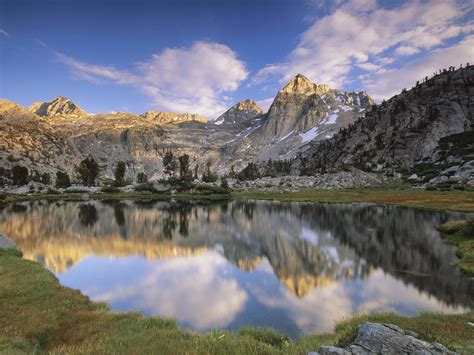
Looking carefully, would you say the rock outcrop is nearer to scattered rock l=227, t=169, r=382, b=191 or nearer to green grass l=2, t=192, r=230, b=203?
green grass l=2, t=192, r=230, b=203

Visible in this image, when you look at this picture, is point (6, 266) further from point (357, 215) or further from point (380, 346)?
point (357, 215)

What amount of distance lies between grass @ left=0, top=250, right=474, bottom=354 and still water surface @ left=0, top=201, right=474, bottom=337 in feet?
12.7

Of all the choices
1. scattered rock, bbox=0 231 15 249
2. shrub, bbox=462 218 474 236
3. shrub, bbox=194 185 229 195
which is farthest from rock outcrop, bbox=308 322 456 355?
shrub, bbox=194 185 229 195

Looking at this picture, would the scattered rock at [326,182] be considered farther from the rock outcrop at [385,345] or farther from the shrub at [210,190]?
the rock outcrop at [385,345]

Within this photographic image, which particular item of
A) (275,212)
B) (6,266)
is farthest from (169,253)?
(275,212)

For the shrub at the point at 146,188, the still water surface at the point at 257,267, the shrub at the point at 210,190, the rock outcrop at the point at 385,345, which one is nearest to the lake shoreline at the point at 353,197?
the shrub at the point at 210,190

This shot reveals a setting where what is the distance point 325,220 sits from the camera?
74.1m

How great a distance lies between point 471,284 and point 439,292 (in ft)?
12.1

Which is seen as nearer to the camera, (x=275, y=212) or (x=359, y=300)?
(x=359, y=300)

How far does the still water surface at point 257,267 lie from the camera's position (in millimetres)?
25984

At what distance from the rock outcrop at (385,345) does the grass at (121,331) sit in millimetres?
679

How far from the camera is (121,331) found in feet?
55.2

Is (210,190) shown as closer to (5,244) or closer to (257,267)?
(5,244)

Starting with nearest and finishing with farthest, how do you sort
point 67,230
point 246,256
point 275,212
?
1. point 246,256
2. point 67,230
3. point 275,212
